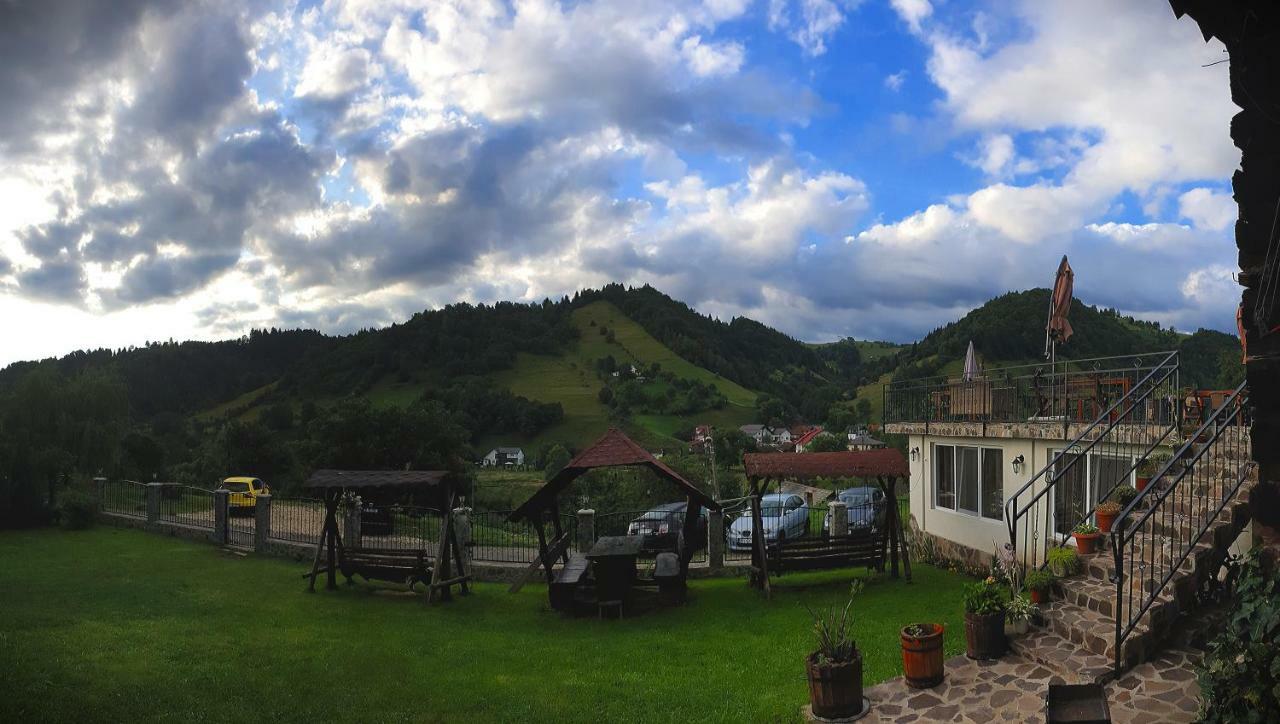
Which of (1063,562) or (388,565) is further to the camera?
(388,565)

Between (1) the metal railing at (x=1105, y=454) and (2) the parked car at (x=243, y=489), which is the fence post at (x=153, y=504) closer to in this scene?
(2) the parked car at (x=243, y=489)

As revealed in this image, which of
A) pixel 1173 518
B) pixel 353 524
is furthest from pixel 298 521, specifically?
pixel 1173 518

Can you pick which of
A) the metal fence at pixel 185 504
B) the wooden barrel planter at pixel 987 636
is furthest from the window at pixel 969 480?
the metal fence at pixel 185 504

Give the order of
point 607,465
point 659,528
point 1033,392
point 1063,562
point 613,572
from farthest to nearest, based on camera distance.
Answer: point 659,528, point 1033,392, point 607,465, point 613,572, point 1063,562

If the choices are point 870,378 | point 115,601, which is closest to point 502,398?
point 870,378

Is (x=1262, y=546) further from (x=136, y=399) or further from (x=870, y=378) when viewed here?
(x=870, y=378)

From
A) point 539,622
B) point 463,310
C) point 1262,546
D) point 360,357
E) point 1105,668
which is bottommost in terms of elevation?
point 539,622

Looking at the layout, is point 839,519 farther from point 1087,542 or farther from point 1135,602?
point 1135,602

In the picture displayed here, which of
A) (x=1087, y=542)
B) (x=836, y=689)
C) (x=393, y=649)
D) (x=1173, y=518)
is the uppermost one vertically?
(x=1173, y=518)

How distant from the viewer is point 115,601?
11.8 meters

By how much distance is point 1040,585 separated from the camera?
841cm

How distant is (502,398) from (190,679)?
228 feet

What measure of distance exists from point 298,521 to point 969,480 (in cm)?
1779

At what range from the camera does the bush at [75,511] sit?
21125 mm
